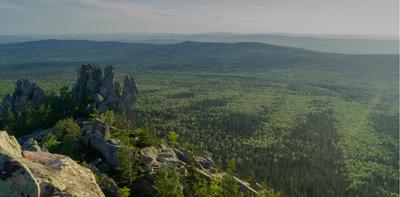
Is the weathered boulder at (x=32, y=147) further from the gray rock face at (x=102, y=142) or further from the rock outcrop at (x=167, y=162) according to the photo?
the rock outcrop at (x=167, y=162)

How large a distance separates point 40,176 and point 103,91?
95.6m

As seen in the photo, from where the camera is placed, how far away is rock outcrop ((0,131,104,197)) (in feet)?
63.6

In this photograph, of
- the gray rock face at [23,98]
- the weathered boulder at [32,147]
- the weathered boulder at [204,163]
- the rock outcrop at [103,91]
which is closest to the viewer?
the weathered boulder at [32,147]

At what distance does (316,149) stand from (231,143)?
4079 cm

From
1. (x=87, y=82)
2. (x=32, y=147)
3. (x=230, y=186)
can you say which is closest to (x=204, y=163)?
(x=230, y=186)

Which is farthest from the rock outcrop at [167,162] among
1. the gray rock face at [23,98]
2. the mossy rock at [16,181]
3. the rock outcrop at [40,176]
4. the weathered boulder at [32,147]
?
the gray rock face at [23,98]

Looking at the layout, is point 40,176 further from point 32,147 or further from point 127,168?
point 32,147

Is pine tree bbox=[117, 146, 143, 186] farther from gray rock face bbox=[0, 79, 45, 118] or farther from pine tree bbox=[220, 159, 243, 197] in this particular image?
gray rock face bbox=[0, 79, 45, 118]

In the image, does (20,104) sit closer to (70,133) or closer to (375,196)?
(70,133)

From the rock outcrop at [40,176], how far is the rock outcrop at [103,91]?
83.2 m

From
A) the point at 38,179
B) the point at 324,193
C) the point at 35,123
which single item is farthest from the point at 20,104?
the point at 38,179

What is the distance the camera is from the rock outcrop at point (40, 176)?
1938cm

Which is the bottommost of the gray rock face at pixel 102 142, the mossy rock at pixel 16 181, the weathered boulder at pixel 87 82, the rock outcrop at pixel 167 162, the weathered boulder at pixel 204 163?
the weathered boulder at pixel 204 163

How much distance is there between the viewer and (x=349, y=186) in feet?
459
